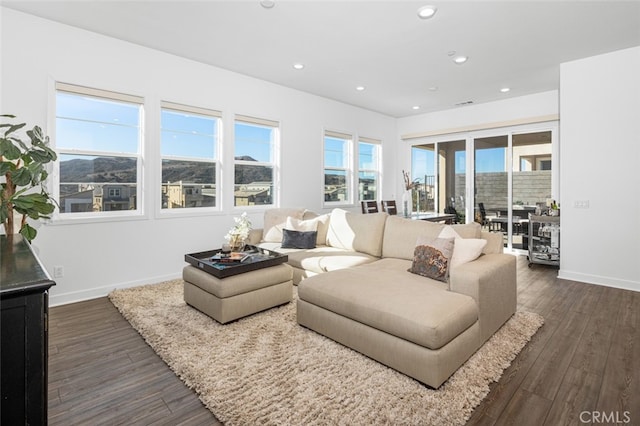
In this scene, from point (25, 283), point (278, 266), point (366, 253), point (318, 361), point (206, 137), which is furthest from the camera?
point (206, 137)

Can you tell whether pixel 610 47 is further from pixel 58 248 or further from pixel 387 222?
pixel 58 248

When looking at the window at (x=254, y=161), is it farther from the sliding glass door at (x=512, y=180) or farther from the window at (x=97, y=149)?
the sliding glass door at (x=512, y=180)

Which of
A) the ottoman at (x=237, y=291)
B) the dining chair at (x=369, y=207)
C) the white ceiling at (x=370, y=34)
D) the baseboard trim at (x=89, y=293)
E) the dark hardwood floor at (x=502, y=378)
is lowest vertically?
the dark hardwood floor at (x=502, y=378)

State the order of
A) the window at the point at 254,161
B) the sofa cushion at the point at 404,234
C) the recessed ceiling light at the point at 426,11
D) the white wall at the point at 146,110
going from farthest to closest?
the window at the point at 254,161
the sofa cushion at the point at 404,234
the white wall at the point at 146,110
the recessed ceiling light at the point at 426,11

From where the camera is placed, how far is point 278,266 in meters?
3.26

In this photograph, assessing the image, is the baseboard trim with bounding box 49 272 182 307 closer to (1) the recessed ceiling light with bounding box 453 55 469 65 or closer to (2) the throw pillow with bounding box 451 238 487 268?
(2) the throw pillow with bounding box 451 238 487 268

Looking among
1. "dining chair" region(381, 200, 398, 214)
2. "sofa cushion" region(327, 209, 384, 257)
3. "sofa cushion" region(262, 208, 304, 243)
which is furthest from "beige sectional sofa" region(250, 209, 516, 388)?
"dining chair" region(381, 200, 398, 214)

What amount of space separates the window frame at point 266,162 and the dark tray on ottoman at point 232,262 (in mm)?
1657

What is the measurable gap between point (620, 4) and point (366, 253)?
3.37 metres

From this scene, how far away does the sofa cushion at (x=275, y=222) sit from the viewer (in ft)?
15.0

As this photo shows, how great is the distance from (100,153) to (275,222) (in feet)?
7.33

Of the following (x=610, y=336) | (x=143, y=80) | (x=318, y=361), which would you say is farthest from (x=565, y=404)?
(x=143, y=80)

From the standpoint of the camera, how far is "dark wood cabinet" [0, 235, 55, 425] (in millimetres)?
988

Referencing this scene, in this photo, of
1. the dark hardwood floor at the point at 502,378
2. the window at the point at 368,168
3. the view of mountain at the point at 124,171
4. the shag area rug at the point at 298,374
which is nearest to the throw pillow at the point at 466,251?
the shag area rug at the point at 298,374
